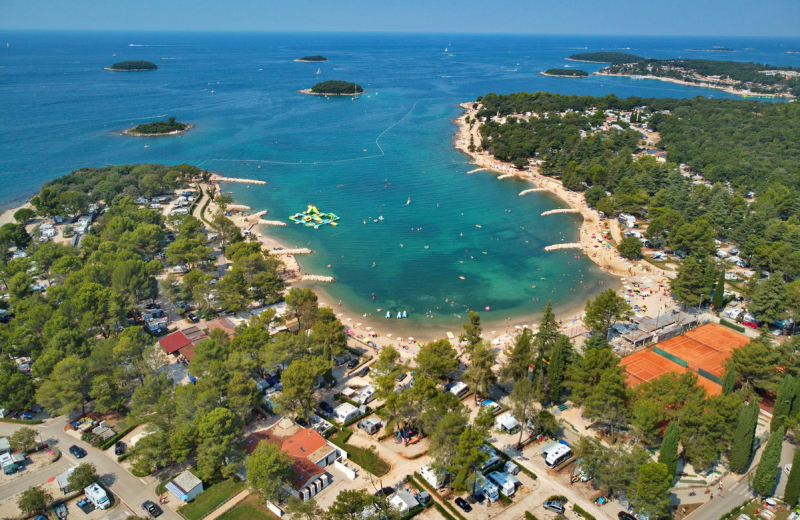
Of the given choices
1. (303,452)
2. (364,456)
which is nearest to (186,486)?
(303,452)

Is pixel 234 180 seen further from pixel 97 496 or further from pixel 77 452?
pixel 97 496

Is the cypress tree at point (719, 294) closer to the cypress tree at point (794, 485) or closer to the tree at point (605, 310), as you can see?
the tree at point (605, 310)

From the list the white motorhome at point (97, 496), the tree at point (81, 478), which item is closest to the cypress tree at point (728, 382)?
the white motorhome at point (97, 496)

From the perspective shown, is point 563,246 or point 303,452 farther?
point 563,246

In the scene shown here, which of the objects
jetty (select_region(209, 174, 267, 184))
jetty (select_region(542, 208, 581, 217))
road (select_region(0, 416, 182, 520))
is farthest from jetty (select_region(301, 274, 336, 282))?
jetty (select_region(209, 174, 267, 184))

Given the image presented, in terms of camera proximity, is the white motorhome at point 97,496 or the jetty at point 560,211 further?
the jetty at point 560,211

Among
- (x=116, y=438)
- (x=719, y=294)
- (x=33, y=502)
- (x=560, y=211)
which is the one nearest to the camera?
(x=33, y=502)

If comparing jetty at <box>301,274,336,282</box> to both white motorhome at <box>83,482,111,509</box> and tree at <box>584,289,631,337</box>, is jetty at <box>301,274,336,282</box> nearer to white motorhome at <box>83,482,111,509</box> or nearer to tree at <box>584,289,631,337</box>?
tree at <box>584,289,631,337</box>
